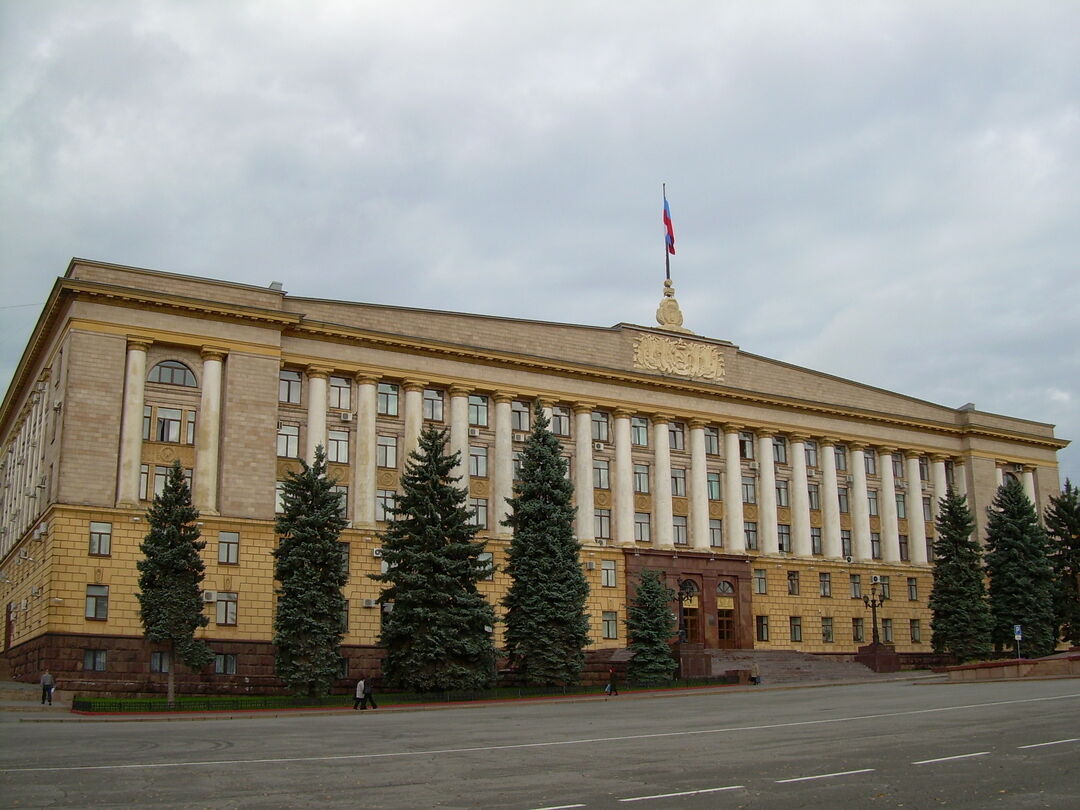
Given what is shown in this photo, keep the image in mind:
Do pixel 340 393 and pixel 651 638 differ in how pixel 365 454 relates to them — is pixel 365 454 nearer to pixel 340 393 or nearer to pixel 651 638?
pixel 340 393

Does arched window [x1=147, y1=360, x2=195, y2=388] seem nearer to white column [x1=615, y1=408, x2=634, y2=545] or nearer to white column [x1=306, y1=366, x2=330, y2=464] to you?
white column [x1=306, y1=366, x2=330, y2=464]

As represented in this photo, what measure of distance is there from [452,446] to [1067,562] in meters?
32.2

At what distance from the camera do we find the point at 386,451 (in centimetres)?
4591

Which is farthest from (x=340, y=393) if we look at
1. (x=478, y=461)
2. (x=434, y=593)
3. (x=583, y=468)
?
(x=434, y=593)

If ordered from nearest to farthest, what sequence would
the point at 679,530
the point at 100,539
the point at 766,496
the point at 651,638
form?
the point at 100,539 → the point at 651,638 → the point at 679,530 → the point at 766,496

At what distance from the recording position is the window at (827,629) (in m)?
54.9

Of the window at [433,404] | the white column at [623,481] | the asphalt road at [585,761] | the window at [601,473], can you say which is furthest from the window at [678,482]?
the asphalt road at [585,761]

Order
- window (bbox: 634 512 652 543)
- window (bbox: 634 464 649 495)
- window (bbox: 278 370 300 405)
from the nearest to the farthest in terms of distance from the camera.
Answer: window (bbox: 278 370 300 405), window (bbox: 634 512 652 543), window (bbox: 634 464 649 495)

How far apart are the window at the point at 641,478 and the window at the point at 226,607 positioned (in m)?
19.7

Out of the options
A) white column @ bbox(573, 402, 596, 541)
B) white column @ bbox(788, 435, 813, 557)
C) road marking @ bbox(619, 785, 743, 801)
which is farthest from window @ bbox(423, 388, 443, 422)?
road marking @ bbox(619, 785, 743, 801)

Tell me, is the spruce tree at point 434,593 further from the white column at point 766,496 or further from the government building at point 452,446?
the white column at point 766,496

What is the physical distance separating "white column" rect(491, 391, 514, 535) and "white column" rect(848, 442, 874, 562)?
20.4 m

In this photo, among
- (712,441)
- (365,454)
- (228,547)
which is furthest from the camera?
(712,441)

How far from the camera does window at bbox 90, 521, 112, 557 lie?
38.2 metres
